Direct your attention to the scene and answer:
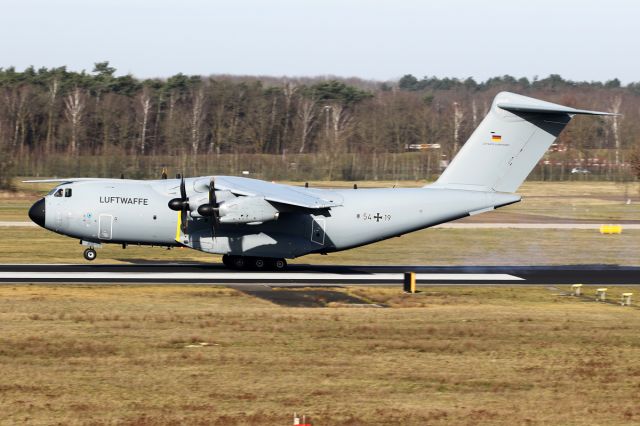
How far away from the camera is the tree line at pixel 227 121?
3861 inches

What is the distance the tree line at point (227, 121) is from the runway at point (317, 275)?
162 feet

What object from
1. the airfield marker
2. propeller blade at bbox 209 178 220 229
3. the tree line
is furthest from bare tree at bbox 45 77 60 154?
the airfield marker

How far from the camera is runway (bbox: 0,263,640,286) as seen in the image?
97.7ft

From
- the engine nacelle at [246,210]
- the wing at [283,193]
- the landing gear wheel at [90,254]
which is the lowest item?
the landing gear wheel at [90,254]

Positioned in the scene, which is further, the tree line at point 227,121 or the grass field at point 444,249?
the tree line at point 227,121

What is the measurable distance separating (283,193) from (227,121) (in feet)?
250

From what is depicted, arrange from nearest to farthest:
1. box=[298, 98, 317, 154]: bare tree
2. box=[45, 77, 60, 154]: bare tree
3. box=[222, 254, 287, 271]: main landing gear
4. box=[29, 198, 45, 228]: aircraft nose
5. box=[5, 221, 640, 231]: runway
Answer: box=[29, 198, 45, 228]: aircraft nose, box=[222, 254, 287, 271]: main landing gear, box=[5, 221, 640, 231]: runway, box=[45, 77, 60, 154]: bare tree, box=[298, 98, 317, 154]: bare tree

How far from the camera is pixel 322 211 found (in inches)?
1224

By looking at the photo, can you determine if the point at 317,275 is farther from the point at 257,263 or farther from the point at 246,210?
→ the point at 246,210

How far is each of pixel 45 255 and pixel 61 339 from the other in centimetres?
1866

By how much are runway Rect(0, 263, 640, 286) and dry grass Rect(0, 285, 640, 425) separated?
355 centimetres

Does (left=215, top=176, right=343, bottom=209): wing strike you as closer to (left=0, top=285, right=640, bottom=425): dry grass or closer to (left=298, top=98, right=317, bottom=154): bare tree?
(left=0, top=285, right=640, bottom=425): dry grass

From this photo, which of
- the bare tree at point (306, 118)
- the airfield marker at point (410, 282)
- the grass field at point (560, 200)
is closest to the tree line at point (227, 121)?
the bare tree at point (306, 118)

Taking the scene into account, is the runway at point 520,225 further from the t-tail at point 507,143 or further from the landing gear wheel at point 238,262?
the landing gear wheel at point 238,262
